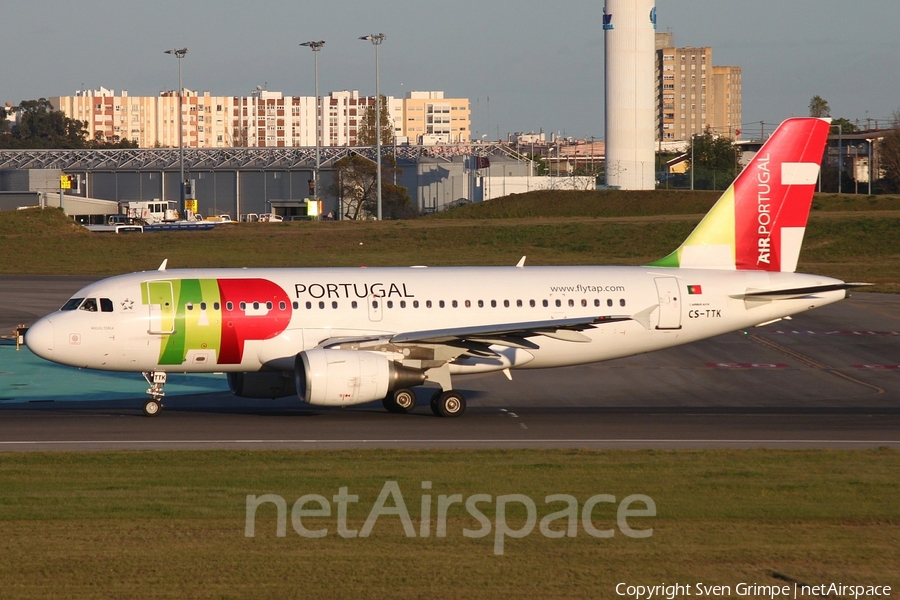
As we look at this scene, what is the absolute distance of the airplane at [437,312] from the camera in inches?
1088

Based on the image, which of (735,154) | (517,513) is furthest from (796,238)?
(735,154)

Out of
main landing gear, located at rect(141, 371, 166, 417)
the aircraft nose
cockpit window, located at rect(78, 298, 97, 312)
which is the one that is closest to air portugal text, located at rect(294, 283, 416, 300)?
main landing gear, located at rect(141, 371, 166, 417)

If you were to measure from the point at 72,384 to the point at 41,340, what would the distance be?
27.1 feet

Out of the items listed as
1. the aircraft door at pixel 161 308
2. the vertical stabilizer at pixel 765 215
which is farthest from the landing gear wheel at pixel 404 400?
the vertical stabilizer at pixel 765 215

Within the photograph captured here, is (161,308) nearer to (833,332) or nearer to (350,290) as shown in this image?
(350,290)

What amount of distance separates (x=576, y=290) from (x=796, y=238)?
6.78 metres

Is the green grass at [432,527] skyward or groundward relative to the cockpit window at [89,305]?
groundward

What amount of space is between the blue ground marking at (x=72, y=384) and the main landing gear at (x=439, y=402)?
303 inches

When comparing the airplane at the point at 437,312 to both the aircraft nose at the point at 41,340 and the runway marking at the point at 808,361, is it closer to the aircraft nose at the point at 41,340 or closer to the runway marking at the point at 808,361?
the aircraft nose at the point at 41,340

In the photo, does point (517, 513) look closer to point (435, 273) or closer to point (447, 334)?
point (447, 334)

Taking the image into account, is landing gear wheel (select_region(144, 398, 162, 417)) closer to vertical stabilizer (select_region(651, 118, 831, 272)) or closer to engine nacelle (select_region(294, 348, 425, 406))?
engine nacelle (select_region(294, 348, 425, 406))

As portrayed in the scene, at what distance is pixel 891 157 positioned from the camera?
116750 mm

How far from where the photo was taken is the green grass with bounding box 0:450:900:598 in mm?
13438

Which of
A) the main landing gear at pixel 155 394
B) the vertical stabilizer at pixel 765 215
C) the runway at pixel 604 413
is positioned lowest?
the runway at pixel 604 413
